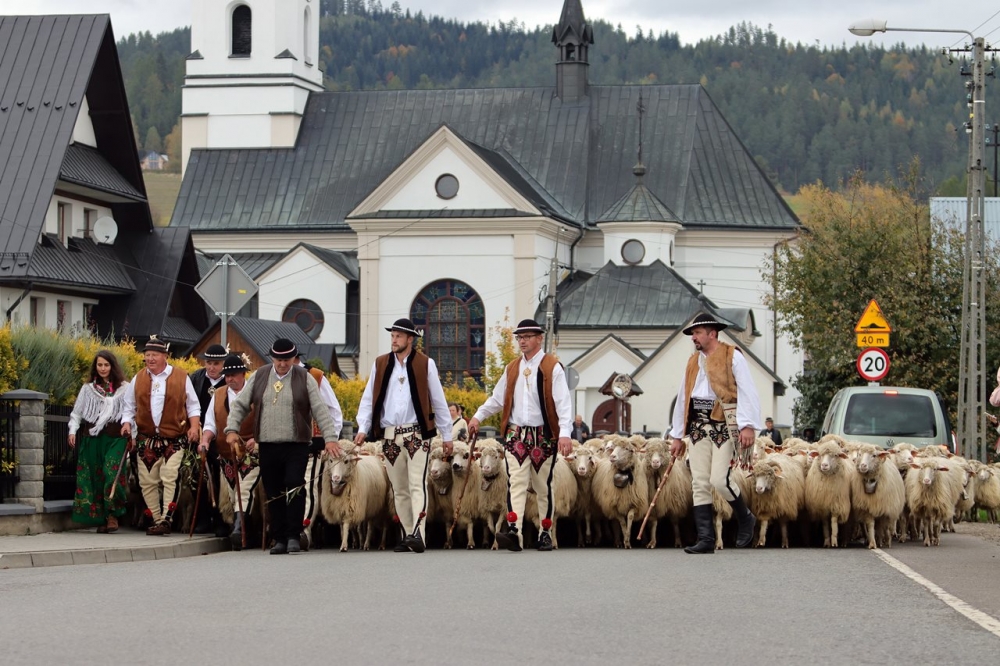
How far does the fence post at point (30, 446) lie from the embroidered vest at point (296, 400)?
8.91ft

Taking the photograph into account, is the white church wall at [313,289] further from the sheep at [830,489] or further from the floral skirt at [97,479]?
the sheep at [830,489]

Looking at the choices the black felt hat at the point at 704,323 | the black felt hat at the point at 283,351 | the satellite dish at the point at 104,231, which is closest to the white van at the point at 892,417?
the black felt hat at the point at 704,323

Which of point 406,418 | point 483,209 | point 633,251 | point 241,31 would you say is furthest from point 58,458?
point 241,31

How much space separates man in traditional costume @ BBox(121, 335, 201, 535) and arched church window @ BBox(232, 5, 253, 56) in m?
61.4

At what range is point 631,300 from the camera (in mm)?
67875

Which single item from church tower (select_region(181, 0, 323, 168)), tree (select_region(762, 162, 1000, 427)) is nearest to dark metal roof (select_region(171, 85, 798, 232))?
church tower (select_region(181, 0, 323, 168))

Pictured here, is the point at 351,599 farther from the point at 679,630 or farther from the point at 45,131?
the point at 45,131

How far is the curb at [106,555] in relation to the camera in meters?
14.2

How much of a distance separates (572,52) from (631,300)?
14850mm

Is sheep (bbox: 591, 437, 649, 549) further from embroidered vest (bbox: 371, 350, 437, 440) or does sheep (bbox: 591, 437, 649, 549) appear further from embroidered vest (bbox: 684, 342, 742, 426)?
embroidered vest (bbox: 371, 350, 437, 440)

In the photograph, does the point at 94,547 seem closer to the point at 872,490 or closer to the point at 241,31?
the point at 872,490

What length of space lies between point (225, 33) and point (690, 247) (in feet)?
71.5

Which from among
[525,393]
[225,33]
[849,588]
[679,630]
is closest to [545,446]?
[525,393]

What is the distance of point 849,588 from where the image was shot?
12.0 meters
